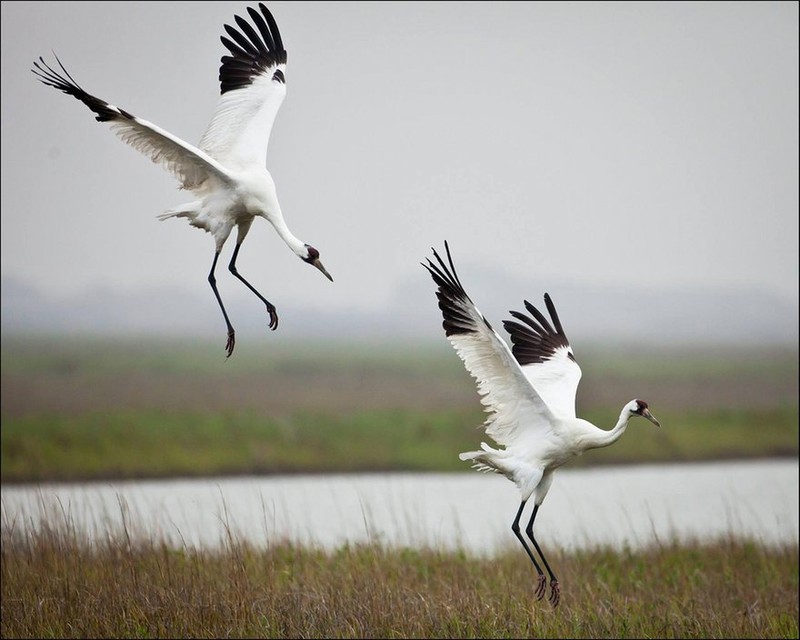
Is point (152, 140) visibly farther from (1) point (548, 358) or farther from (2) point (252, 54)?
(1) point (548, 358)

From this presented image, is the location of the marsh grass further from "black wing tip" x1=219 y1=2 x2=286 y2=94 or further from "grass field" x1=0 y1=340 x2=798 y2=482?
"black wing tip" x1=219 y1=2 x2=286 y2=94

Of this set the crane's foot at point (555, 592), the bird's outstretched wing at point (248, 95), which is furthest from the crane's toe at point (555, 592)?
the bird's outstretched wing at point (248, 95)

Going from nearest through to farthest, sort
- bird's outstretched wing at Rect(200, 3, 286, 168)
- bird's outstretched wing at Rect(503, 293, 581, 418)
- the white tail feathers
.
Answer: bird's outstretched wing at Rect(200, 3, 286, 168) < the white tail feathers < bird's outstretched wing at Rect(503, 293, 581, 418)

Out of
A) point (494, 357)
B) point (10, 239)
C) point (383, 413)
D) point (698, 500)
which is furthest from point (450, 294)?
point (10, 239)

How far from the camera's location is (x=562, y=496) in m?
20.3

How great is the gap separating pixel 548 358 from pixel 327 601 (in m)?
2.44

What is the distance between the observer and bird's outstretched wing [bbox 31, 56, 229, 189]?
6848 millimetres

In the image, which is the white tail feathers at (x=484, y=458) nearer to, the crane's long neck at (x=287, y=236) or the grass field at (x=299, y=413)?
the crane's long neck at (x=287, y=236)

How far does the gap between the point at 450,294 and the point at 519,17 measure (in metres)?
116

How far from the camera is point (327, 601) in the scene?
8.32m

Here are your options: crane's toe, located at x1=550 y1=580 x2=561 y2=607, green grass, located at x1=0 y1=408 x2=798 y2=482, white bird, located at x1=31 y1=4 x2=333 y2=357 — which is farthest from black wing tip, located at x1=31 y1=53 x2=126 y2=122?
green grass, located at x1=0 y1=408 x2=798 y2=482

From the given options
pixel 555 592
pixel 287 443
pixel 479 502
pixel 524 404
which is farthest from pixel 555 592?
pixel 287 443

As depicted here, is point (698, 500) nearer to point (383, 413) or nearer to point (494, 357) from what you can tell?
point (383, 413)

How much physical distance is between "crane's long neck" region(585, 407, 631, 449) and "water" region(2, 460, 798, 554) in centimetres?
522
